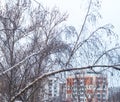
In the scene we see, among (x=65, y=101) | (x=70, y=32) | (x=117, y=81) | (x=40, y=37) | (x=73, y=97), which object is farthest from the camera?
(x=65, y=101)

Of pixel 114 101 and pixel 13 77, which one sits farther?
pixel 114 101

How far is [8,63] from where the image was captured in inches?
931

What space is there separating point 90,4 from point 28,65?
25.8 feet

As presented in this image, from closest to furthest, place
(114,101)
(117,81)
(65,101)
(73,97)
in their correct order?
1. (117,81)
2. (73,97)
3. (65,101)
4. (114,101)

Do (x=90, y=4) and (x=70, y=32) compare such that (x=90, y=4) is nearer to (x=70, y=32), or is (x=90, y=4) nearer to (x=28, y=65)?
(x=70, y=32)

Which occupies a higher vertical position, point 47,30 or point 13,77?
point 47,30

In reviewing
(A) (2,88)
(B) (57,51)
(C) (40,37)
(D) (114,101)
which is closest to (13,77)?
(A) (2,88)

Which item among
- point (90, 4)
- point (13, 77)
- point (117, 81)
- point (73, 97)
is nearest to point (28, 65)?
point (13, 77)

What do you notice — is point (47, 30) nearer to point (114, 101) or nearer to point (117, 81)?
point (117, 81)

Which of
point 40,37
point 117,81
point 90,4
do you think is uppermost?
point 40,37

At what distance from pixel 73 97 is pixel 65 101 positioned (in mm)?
3308

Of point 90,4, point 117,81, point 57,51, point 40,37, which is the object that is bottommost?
point 117,81

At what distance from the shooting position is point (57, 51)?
617 inches

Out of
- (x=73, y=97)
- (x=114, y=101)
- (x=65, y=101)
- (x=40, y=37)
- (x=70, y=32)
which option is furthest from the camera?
(x=114, y=101)
